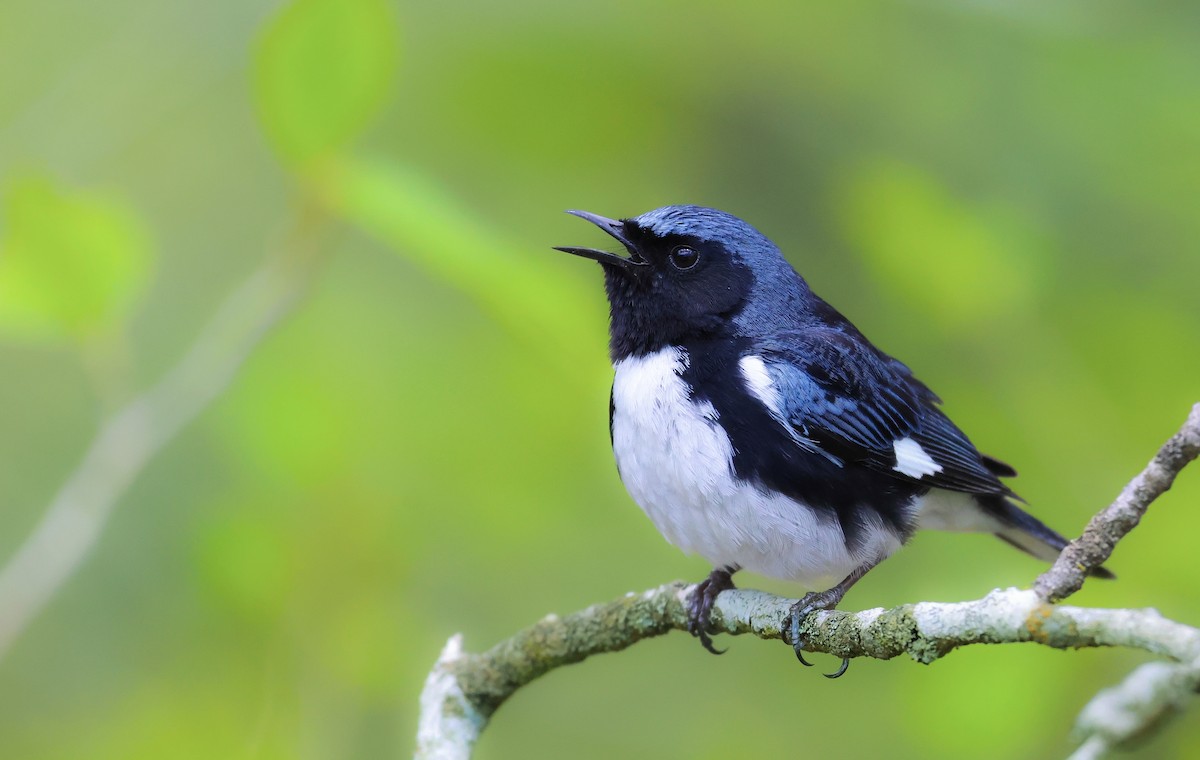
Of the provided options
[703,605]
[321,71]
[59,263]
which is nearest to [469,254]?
[321,71]

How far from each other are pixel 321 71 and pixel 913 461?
1999 millimetres

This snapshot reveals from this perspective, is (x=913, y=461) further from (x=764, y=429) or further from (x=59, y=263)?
(x=59, y=263)

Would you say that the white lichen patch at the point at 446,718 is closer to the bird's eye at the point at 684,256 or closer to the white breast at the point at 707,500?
the white breast at the point at 707,500

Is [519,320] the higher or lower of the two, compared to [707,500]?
higher

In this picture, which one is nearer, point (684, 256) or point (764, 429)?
point (764, 429)

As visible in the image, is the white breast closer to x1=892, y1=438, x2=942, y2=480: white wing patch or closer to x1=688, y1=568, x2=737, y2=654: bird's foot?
x1=688, y1=568, x2=737, y2=654: bird's foot

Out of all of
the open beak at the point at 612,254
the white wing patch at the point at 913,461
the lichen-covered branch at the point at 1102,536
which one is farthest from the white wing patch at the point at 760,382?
the lichen-covered branch at the point at 1102,536

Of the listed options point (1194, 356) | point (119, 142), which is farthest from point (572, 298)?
point (119, 142)

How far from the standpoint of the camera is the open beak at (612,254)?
3.61 metres

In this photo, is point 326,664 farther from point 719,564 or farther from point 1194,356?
point 1194,356

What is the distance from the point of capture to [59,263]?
254 centimetres

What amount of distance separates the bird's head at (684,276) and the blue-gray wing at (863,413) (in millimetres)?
216

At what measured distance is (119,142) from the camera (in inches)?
182

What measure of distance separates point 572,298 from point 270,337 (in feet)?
5.78
